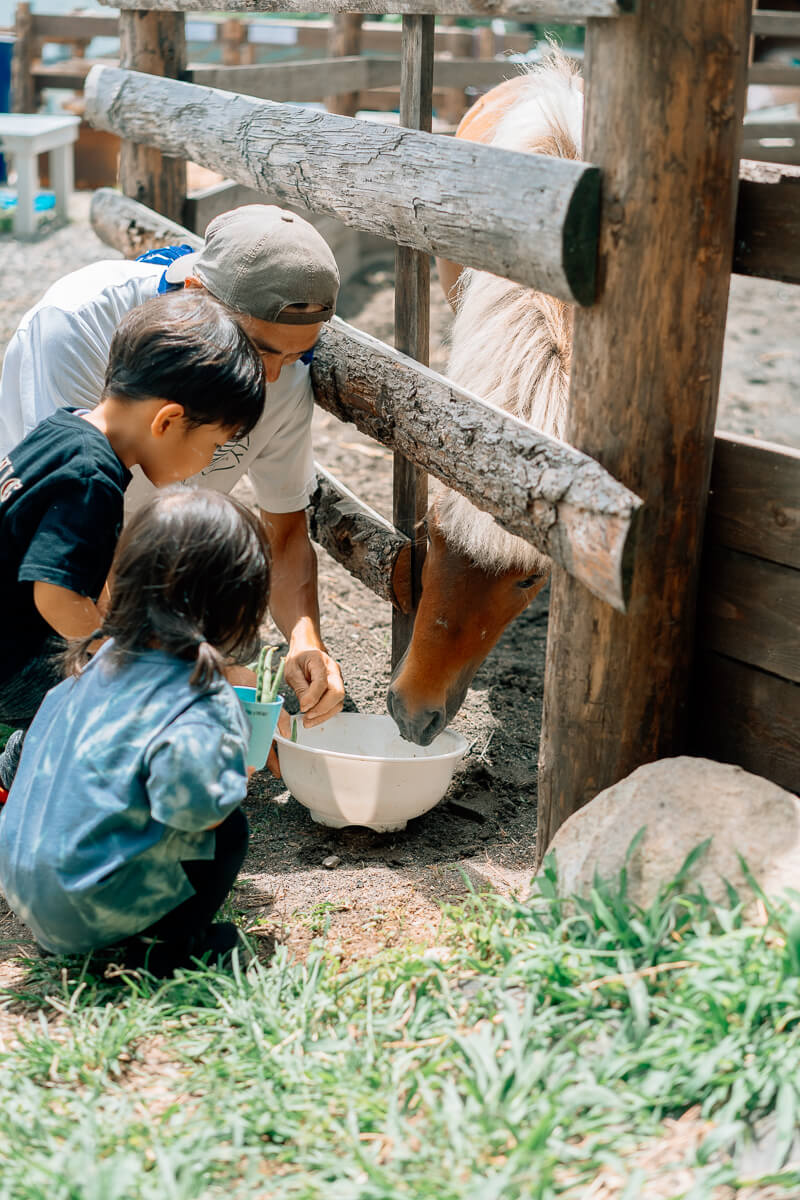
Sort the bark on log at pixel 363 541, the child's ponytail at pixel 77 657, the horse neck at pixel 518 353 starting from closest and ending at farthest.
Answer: the child's ponytail at pixel 77 657
the horse neck at pixel 518 353
the bark on log at pixel 363 541

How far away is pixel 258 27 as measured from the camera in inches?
503

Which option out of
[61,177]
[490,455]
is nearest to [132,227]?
[490,455]

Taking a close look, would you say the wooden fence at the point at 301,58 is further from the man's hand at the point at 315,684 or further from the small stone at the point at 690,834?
the small stone at the point at 690,834

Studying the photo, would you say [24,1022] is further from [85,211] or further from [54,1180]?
[85,211]

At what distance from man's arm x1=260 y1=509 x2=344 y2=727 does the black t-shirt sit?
558 mm

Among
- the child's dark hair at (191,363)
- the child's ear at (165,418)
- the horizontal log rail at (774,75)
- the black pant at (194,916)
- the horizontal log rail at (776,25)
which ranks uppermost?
the horizontal log rail at (776,25)

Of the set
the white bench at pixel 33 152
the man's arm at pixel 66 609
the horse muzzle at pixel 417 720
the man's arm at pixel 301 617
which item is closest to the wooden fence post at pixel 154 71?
the man's arm at pixel 301 617

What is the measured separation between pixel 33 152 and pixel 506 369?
7.49 meters

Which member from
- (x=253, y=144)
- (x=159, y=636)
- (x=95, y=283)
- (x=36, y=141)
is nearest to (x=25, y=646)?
(x=159, y=636)

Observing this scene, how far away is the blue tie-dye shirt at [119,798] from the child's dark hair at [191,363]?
1.68 feet

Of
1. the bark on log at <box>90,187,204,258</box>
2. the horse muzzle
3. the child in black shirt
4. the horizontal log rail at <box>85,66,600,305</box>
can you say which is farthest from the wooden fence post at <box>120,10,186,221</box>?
the horse muzzle

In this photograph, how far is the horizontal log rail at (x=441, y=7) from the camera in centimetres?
178

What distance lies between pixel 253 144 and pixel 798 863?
2.25 metres

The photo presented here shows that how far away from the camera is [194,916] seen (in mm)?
2020
